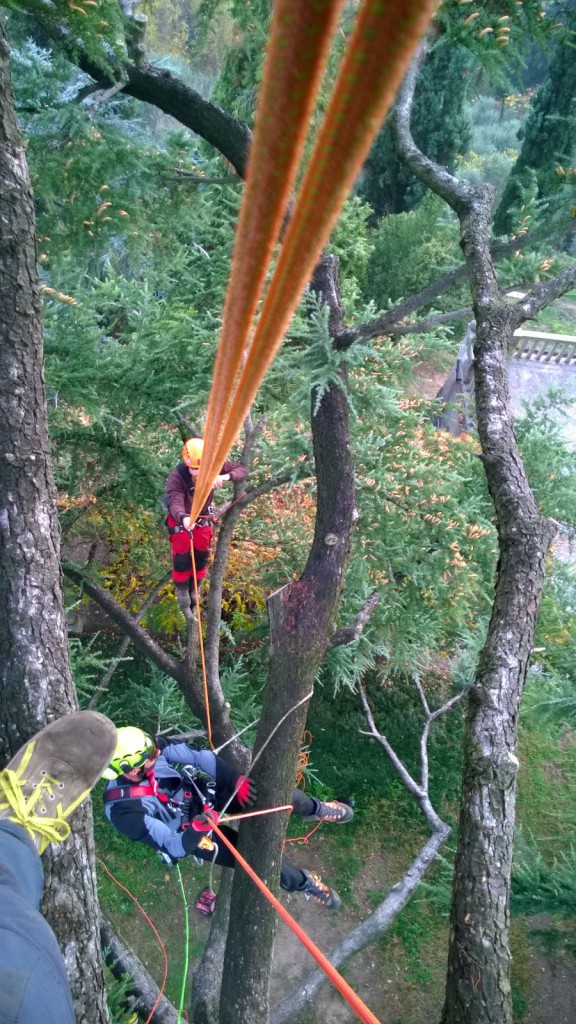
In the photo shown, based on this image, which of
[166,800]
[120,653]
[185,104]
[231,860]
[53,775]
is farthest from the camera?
[120,653]

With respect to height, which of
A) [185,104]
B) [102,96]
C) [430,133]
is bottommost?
[102,96]

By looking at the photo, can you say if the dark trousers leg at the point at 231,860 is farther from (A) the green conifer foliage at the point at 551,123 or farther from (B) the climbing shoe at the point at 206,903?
(A) the green conifer foliage at the point at 551,123

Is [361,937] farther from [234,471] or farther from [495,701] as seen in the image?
[234,471]

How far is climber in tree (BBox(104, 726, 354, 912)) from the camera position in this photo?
334cm

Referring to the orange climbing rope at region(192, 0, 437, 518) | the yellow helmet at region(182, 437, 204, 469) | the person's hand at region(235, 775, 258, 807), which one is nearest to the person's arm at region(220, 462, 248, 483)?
the yellow helmet at region(182, 437, 204, 469)

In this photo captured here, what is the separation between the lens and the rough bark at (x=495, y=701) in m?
2.18

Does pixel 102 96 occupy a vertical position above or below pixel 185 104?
below

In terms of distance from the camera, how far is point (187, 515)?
4.39 m

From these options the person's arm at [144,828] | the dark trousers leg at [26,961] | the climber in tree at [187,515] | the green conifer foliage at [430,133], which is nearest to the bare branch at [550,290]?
the climber in tree at [187,515]

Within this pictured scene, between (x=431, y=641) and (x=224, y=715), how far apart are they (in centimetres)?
256

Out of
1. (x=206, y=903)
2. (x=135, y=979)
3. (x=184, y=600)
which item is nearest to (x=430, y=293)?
(x=184, y=600)

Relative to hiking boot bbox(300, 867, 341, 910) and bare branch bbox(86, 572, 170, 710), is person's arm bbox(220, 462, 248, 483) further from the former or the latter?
hiking boot bbox(300, 867, 341, 910)

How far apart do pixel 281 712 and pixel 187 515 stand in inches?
→ 61.6

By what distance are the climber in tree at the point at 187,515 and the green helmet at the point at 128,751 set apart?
1.23m
